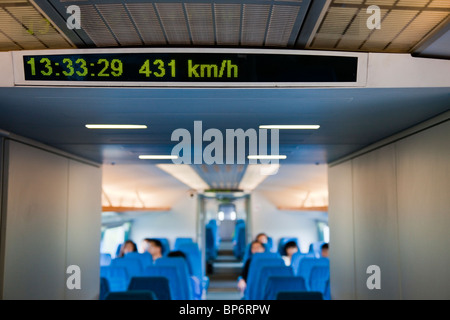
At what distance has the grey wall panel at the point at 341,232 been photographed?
5.18 m

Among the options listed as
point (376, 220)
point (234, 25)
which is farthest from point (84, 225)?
point (234, 25)

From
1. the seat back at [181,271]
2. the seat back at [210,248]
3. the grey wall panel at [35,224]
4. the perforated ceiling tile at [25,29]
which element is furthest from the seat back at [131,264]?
the seat back at [210,248]

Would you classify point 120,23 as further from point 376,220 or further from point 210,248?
point 210,248

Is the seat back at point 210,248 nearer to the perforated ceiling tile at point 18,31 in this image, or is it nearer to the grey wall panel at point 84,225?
the grey wall panel at point 84,225

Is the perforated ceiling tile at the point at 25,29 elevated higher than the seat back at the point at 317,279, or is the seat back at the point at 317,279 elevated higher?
the perforated ceiling tile at the point at 25,29

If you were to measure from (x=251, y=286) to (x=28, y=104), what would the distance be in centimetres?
633

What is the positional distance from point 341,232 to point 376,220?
1.39 metres

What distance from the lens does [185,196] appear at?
15234 millimetres

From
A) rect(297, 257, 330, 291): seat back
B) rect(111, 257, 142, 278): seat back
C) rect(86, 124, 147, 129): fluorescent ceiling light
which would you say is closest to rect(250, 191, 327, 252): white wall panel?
rect(297, 257, 330, 291): seat back

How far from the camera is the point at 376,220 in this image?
4.21 metres

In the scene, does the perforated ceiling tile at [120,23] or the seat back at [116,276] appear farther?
the seat back at [116,276]

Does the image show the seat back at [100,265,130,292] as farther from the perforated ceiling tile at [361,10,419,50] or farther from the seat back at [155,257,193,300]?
the perforated ceiling tile at [361,10,419,50]

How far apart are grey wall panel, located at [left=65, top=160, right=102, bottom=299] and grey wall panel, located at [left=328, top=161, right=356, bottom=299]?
2.89m

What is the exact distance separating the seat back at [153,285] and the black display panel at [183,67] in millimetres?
4472
